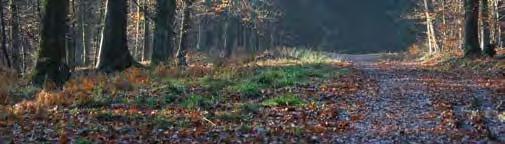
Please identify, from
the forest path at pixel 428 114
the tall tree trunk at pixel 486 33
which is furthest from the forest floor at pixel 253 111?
the tall tree trunk at pixel 486 33

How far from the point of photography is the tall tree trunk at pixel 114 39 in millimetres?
20281

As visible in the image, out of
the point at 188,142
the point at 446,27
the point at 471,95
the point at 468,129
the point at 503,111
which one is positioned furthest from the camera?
the point at 446,27

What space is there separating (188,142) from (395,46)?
286 feet

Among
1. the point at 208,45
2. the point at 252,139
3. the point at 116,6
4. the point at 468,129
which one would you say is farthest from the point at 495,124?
the point at 208,45

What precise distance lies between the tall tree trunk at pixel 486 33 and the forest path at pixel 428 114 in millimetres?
8814

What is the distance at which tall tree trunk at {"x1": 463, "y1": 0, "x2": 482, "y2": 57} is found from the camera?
86.2ft

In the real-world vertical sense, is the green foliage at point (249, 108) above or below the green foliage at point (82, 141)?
above

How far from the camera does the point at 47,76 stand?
16.0 meters

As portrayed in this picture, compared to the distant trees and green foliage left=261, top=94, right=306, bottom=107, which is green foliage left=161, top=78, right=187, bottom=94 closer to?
green foliage left=261, top=94, right=306, bottom=107

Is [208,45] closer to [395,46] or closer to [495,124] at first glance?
[395,46]

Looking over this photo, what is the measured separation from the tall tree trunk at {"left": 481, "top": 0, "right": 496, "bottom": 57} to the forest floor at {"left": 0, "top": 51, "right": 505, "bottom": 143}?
27.0 feet

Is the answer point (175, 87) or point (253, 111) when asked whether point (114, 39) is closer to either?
point (175, 87)

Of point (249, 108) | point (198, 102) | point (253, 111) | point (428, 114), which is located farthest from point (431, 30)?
point (253, 111)

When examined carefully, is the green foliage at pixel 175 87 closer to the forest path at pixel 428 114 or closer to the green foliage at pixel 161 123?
the green foliage at pixel 161 123
